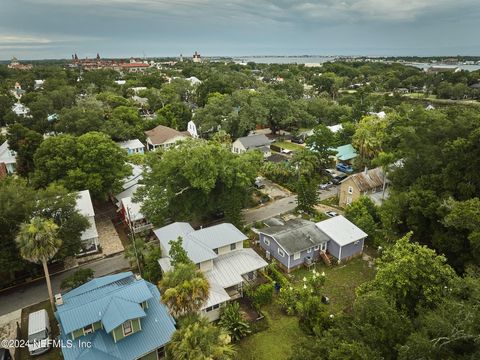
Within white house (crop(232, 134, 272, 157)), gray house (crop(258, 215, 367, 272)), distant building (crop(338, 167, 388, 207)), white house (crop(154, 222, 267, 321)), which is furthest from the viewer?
white house (crop(232, 134, 272, 157))

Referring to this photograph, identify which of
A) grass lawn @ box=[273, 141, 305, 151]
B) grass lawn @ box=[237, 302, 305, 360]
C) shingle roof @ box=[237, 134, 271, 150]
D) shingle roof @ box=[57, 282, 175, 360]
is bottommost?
grass lawn @ box=[237, 302, 305, 360]

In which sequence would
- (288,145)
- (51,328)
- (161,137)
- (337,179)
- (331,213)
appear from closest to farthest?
(51,328), (331,213), (337,179), (161,137), (288,145)

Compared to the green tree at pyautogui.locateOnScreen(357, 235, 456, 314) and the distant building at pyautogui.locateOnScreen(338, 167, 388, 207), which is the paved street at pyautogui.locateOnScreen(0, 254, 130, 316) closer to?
the green tree at pyautogui.locateOnScreen(357, 235, 456, 314)

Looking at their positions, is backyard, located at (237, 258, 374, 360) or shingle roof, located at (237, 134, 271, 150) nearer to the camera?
backyard, located at (237, 258, 374, 360)

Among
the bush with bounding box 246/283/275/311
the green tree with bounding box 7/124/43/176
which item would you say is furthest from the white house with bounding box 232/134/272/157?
the bush with bounding box 246/283/275/311

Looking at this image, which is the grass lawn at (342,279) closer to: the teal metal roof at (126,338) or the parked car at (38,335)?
the teal metal roof at (126,338)

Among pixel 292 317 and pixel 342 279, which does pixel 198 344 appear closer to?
pixel 292 317

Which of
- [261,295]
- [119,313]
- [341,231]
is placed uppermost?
[119,313]

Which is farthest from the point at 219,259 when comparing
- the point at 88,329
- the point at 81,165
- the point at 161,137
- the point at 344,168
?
the point at 161,137
